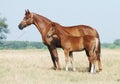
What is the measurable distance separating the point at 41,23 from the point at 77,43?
188cm

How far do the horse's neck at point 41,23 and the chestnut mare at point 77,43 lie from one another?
46 centimetres

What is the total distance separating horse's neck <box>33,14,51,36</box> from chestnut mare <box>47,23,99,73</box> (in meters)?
0.46

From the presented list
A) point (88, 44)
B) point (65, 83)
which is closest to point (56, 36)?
point (88, 44)

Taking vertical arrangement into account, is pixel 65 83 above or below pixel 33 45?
above

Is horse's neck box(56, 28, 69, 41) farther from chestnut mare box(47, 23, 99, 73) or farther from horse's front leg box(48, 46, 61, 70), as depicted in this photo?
horse's front leg box(48, 46, 61, 70)

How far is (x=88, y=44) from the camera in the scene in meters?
14.5

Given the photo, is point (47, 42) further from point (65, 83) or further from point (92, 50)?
point (65, 83)

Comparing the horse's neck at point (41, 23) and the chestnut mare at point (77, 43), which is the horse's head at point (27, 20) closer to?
the horse's neck at point (41, 23)

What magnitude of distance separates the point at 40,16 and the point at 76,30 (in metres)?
1.56

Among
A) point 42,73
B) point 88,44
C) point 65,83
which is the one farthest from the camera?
point 88,44

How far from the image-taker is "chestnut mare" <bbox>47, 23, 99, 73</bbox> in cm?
1446

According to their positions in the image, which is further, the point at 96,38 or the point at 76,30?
the point at 76,30


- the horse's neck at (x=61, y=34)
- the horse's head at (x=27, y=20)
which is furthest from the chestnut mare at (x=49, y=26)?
the horse's neck at (x=61, y=34)

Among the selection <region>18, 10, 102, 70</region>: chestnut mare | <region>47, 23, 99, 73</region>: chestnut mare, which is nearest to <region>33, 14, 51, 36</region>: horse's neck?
<region>18, 10, 102, 70</region>: chestnut mare
